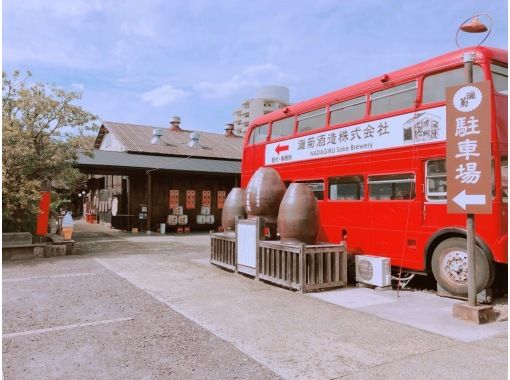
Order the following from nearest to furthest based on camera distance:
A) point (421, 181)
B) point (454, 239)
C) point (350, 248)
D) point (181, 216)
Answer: point (454, 239)
point (421, 181)
point (350, 248)
point (181, 216)

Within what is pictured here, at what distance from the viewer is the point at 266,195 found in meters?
9.38

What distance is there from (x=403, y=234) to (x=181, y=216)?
54.3 ft

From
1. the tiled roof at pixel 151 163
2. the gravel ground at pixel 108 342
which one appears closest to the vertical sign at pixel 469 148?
the gravel ground at pixel 108 342

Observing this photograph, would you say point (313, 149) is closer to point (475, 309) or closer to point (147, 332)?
point (475, 309)

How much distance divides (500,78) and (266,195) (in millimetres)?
4989

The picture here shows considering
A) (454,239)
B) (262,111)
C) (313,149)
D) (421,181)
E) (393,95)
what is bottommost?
(454,239)

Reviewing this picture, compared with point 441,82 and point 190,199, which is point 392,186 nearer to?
point 441,82

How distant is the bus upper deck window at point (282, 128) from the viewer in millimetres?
10969

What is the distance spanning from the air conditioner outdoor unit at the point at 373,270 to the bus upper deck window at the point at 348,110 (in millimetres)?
3023

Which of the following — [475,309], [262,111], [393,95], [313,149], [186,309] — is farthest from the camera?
[262,111]

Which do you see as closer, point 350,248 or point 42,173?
point 350,248

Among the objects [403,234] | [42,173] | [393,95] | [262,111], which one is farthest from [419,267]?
[262,111]

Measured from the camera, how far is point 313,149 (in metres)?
10.0

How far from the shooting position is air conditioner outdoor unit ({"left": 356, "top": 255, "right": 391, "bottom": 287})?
7820mm
